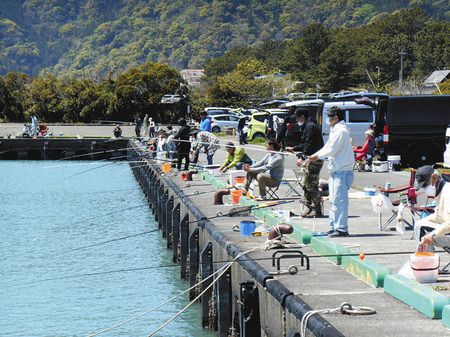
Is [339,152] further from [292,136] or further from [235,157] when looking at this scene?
[292,136]

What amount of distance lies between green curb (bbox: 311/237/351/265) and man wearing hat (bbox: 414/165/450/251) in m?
0.97

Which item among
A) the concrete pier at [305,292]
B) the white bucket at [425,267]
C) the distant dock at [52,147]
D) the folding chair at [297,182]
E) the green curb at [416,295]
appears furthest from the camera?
the distant dock at [52,147]

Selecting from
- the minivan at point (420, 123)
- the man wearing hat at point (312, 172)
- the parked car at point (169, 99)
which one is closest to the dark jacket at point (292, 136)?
the minivan at point (420, 123)

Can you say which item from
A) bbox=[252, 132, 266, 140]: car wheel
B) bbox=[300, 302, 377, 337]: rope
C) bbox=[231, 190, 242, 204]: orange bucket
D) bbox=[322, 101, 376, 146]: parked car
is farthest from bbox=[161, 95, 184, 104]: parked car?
bbox=[300, 302, 377, 337]: rope

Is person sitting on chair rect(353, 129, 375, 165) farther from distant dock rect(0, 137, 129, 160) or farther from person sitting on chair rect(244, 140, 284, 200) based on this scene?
distant dock rect(0, 137, 129, 160)

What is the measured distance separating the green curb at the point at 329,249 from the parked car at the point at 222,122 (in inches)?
2377

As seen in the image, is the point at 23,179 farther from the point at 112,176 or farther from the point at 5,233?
the point at 5,233

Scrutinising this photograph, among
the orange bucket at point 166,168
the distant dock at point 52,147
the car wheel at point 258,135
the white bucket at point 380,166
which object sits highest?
the white bucket at point 380,166

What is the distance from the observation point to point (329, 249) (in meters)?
13.9

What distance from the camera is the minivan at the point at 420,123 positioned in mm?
31141

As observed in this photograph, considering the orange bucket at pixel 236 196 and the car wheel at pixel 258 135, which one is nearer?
the orange bucket at pixel 236 196

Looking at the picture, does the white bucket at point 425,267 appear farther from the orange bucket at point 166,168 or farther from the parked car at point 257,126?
the parked car at point 257,126

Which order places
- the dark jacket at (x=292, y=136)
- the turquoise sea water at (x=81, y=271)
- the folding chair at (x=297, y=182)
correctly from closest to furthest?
the turquoise sea water at (x=81, y=271) < the folding chair at (x=297, y=182) < the dark jacket at (x=292, y=136)

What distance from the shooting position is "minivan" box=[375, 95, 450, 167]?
31141mm
